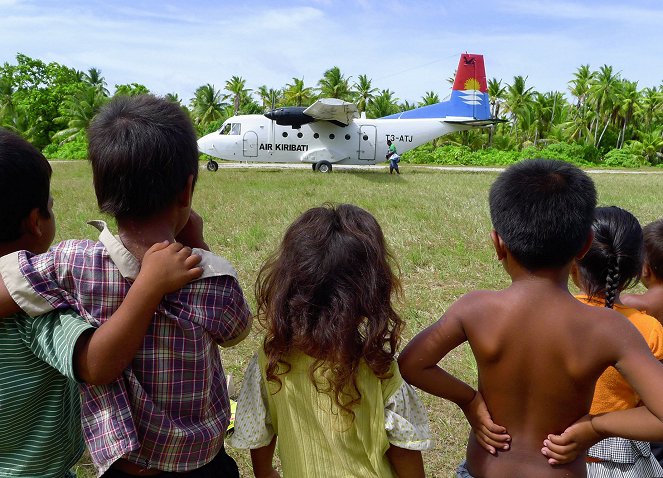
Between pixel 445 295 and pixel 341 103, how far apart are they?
1335 centimetres

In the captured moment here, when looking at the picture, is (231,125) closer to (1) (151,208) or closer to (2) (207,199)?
(2) (207,199)

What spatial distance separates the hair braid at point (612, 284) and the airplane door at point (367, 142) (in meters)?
18.0

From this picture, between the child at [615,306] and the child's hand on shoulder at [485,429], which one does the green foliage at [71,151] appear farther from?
the child's hand on shoulder at [485,429]

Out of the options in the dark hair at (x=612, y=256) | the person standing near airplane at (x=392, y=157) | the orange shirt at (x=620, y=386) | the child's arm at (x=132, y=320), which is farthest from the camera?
the person standing near airplane at (x=392, y=157)

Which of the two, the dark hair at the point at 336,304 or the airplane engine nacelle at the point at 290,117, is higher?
the airplane engine nacelle at the point at 290,117

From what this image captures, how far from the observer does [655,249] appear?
2.14m

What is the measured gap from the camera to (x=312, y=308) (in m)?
1.40

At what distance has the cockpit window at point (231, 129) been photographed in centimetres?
1861

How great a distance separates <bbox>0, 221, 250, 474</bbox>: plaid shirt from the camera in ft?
4.08

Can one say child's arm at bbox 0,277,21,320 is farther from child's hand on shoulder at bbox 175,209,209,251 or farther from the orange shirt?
the orange shirt

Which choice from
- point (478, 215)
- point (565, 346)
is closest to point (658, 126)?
point (478, 215)

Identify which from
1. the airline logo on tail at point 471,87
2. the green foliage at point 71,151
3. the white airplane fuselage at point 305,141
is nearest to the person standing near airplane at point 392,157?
the white airplane fuselage at point 305,141

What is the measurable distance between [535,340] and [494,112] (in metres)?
47.4

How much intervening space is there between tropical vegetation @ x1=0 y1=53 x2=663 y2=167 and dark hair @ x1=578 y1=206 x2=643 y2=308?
31.1 metres
